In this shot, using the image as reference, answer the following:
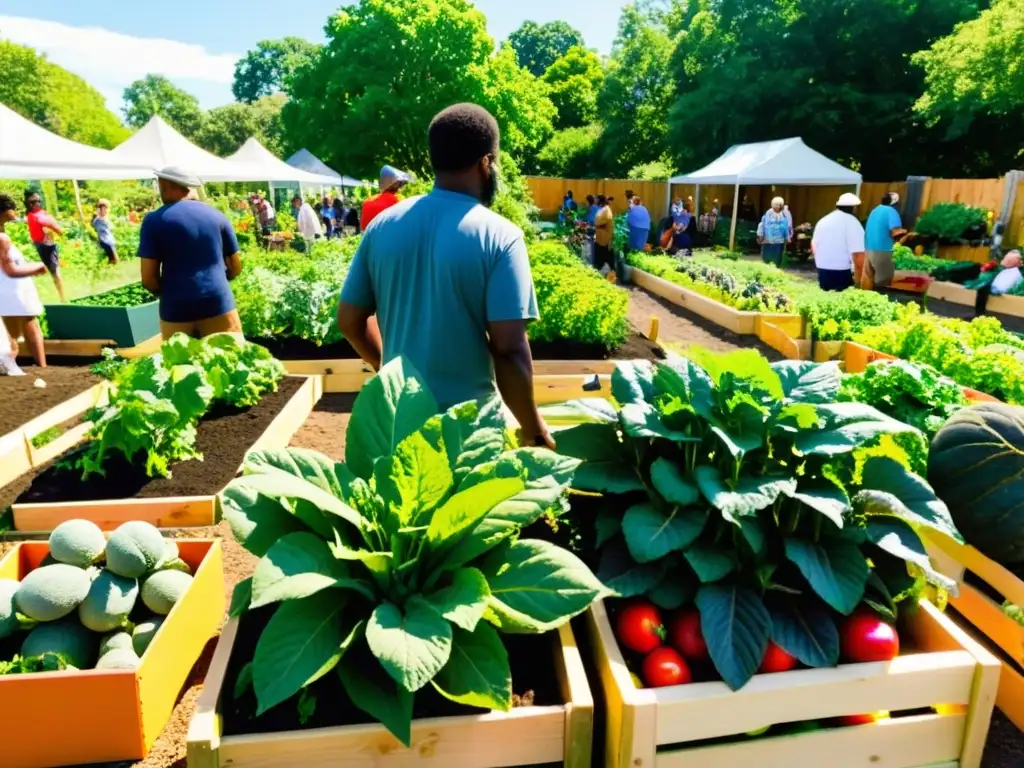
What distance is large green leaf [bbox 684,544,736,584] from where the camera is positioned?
2012 mm

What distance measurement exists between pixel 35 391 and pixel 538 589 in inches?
224

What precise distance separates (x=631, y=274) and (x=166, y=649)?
14123 mm

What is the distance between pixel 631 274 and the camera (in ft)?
51.2

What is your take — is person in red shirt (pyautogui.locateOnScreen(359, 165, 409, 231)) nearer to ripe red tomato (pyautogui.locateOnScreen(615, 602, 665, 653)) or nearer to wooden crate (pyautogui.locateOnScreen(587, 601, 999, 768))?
ripe red tomato (pyautogui.locateOnScreen(615, 602, 665, 653))

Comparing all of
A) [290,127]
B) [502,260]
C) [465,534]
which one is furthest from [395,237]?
[290,127]

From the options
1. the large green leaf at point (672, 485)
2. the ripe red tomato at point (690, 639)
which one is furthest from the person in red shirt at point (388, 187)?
the ripe red tomato at point (690, 639)

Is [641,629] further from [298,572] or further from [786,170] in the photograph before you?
[786,170]

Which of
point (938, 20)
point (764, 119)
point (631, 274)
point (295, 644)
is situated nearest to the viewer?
point (295, 644)

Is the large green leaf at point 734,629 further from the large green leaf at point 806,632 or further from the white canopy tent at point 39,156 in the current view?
the white canopy tent at point 39,156

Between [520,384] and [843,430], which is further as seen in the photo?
[520,384]

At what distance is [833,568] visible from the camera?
6.77 ft

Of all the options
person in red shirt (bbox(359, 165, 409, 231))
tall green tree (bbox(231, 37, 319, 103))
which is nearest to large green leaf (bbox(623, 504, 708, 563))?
person in red shirt (bbox(359, 165, 409, 231))

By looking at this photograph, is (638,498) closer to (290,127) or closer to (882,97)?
(882,97)

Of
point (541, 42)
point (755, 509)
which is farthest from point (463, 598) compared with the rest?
point (541, 42)
